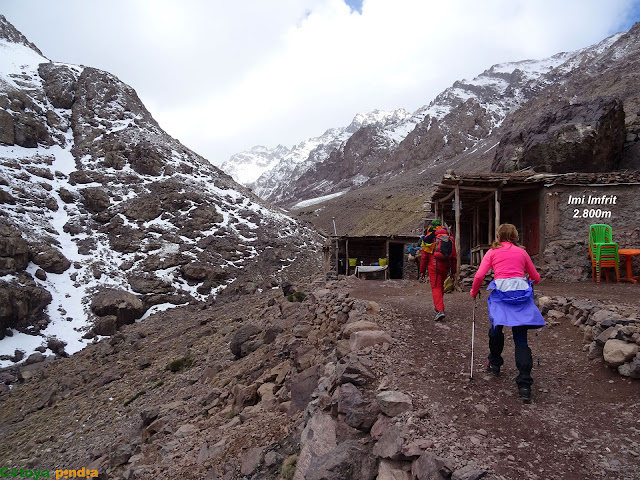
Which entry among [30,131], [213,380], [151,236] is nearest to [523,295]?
[213,380]

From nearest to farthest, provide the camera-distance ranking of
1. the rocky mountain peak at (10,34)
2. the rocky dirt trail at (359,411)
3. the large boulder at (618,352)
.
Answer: the rocky dirt trail at (359,411), the large boulder at (618,352), the rocky mountain peak at (10,34)

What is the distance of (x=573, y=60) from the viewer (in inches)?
5197

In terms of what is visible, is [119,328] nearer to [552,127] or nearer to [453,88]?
[552,127]

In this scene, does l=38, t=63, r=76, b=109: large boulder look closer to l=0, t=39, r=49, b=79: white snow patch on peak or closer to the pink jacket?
l=0, t=39, r=49, b=79: white snow patch on peak

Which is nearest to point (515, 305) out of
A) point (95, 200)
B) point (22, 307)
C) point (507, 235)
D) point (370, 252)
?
point (507, 235)

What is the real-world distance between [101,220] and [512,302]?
30600mm

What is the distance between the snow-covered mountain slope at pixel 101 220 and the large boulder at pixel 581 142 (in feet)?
51.9

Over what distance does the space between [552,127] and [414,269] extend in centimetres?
983

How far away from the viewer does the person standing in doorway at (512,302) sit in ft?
13.2

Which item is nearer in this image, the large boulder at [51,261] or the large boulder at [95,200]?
the large boulder at [51,261]

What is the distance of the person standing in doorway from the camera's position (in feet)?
13.2

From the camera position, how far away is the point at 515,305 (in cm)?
420

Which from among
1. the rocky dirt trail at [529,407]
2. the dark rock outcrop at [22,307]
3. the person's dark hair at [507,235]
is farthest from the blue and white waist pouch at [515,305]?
the dark rock outcrop at [22,307]

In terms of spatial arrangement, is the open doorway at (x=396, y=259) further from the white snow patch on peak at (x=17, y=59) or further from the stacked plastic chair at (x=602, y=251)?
the white snow patch on peak at (x=17, y=59)
